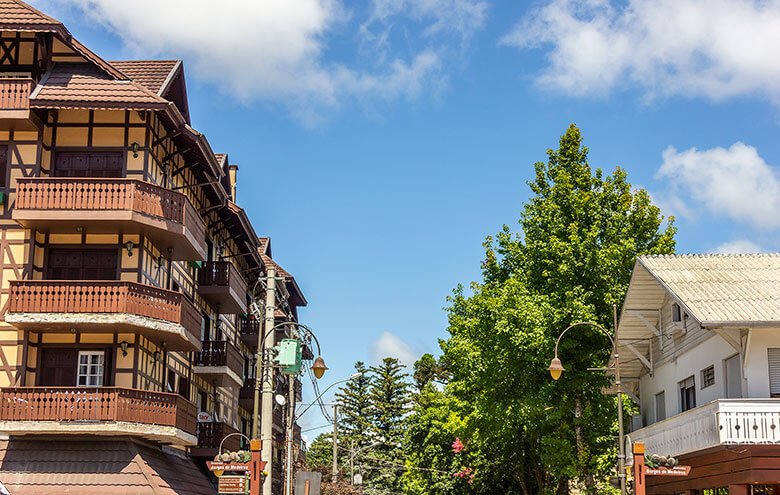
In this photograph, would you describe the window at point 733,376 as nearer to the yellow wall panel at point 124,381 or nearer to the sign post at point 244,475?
the sign post at point 244,475

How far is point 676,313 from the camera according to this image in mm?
32688

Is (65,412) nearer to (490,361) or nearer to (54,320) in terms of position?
(54,320)

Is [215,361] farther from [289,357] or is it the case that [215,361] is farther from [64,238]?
[289,357]

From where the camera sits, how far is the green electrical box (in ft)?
85.8

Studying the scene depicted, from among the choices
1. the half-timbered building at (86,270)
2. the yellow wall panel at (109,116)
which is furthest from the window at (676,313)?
the yellow wall panel at (109,116)

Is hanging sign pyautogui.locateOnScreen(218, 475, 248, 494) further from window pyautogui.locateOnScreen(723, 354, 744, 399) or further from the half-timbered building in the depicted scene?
window pyautogui.locateOnScreen(723, 354, 744, 399)

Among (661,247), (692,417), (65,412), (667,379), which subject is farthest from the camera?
(661,247)

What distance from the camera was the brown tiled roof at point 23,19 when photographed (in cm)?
3033

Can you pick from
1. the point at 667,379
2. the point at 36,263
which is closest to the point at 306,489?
the point at 36,263

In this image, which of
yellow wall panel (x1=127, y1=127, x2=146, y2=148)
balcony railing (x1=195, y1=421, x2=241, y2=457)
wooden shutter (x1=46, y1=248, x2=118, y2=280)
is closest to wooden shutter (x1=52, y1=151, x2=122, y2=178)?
yellow wall panel (x1=127, y1=127, x2=146, y2=148)

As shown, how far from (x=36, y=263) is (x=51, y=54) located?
6.44 meters

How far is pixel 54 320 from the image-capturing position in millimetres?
29641

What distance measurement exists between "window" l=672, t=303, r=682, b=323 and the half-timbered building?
14816 mm

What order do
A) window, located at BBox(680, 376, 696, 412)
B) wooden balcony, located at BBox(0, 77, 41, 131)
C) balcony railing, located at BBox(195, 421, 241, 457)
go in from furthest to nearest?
balcony railing, located at BBox(195, 421, 241, 457)
window, located at BBox(680, 376, 696, 412)
wooden balcony, located at BBox(0, 77, 41, 131)
